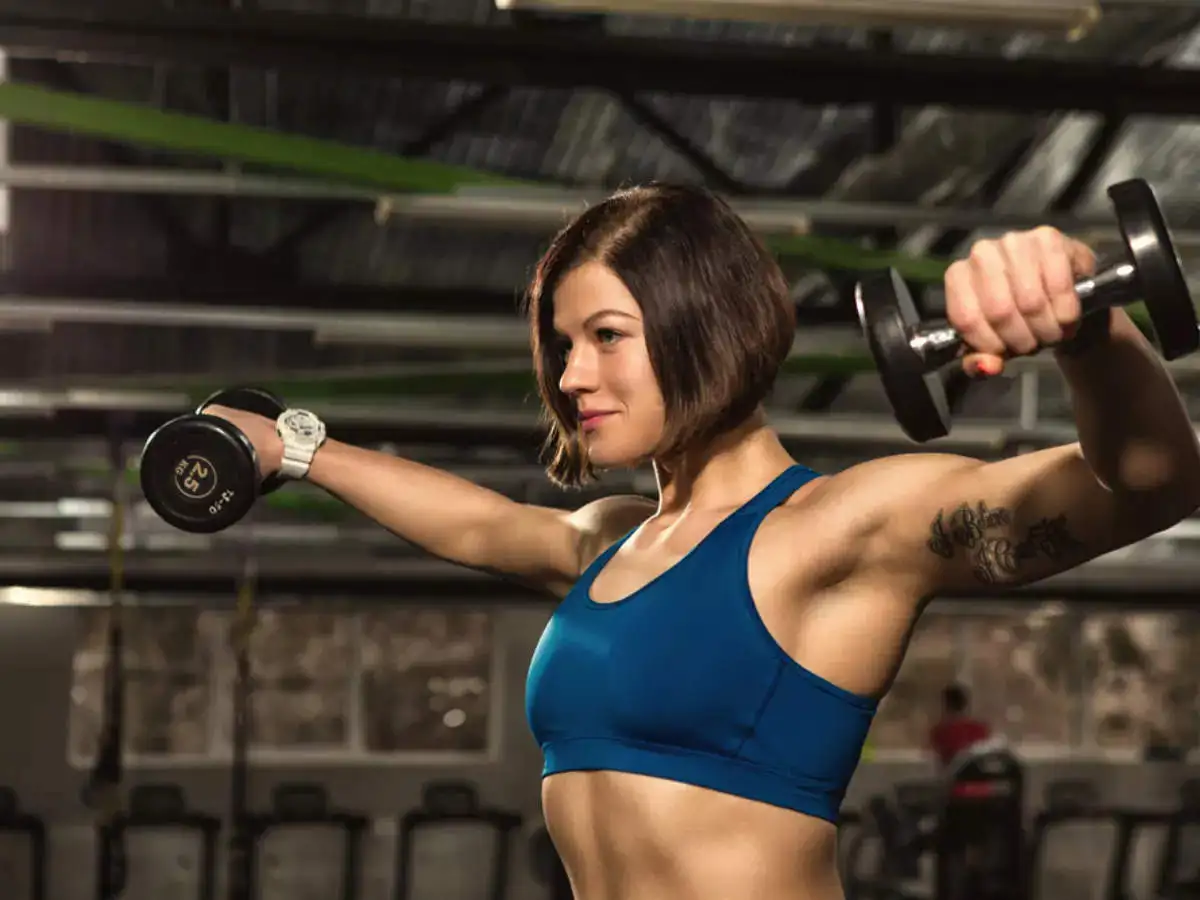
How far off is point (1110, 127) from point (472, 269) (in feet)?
13.4

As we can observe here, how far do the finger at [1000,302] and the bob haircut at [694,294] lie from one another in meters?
0.53

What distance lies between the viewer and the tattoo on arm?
1.40 metres

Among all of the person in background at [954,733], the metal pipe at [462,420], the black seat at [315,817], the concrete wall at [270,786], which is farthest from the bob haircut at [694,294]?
the concrete wall at [270,786]

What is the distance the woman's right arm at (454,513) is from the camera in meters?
1.97

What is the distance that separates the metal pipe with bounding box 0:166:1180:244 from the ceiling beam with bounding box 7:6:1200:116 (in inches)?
12.9

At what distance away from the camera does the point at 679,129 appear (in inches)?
236

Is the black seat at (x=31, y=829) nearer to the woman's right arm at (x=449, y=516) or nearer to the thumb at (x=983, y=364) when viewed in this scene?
the woman's right arm at (x=449, y=516)

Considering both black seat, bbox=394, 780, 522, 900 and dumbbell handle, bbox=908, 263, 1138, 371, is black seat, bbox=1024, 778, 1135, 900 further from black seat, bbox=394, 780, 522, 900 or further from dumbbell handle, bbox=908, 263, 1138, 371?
dumbbell handle, bbox=908, 263, 1138, 371

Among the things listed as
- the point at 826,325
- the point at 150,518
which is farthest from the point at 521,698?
the point at 826,325

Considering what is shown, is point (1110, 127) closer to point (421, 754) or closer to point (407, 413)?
point (407, 413)

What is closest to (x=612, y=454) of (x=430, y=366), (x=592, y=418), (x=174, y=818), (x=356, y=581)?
(x=592, y=418)

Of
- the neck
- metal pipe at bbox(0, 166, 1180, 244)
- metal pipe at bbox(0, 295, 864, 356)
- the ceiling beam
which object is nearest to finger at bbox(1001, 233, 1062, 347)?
the neck

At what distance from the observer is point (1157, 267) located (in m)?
1.10

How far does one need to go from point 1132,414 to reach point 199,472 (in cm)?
114
